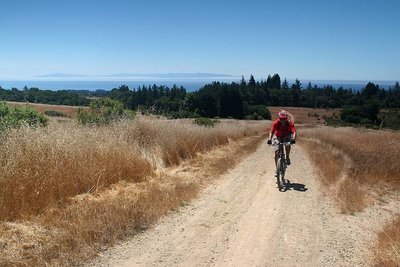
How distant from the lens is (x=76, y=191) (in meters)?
8.01

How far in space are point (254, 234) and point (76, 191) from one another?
3.82 metres

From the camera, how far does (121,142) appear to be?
10383 millimetres

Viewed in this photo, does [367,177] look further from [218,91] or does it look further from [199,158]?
[218,91]

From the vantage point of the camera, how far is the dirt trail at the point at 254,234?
5570mm

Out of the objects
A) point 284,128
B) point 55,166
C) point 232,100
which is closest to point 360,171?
point 284,128

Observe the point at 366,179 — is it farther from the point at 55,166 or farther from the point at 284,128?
the point at 55,166

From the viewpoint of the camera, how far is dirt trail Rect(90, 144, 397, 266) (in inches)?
219

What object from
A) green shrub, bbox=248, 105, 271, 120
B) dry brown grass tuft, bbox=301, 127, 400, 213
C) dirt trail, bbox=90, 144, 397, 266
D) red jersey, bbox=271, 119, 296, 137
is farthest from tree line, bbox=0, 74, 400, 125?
dirt trail, bbox=90, 144, 397, 266

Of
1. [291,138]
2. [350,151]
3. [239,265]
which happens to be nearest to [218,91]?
[350,151]

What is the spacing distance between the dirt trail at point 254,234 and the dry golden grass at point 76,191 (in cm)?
43

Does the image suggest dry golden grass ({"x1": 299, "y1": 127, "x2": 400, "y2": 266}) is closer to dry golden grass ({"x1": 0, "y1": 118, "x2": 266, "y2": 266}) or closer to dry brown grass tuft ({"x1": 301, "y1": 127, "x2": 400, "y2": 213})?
dry brown grass tuft ({"x1": 301, "y1": 127, "x2": 400, "y2": 213})

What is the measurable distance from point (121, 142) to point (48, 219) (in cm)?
427

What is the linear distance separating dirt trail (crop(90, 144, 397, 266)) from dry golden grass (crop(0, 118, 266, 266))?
43cm

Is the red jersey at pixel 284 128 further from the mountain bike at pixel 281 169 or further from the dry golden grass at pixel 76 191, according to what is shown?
the dry golden grass at pixel 76 191
